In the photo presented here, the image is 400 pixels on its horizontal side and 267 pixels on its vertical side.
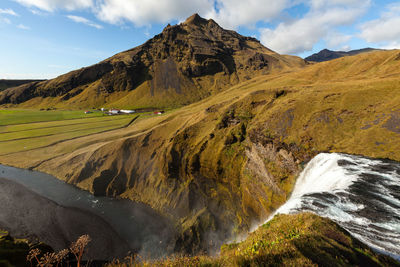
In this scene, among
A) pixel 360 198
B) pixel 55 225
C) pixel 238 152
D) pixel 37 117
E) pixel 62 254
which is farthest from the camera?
pixel 37 117

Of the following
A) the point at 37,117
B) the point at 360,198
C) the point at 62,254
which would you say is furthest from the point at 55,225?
the point at 37,117

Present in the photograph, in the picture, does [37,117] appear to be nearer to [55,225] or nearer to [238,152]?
[55,225]

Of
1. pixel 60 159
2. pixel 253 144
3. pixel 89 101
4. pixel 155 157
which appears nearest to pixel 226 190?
pixel 253 144

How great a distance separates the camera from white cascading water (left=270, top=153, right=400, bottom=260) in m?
9.80

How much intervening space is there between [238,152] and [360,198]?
22016 mm

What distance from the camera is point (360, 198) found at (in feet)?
43.3

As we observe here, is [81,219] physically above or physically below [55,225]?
below

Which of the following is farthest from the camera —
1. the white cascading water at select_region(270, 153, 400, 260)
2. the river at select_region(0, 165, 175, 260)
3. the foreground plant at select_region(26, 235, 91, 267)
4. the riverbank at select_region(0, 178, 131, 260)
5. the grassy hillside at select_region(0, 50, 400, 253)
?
the river at select_region(0, 165, 175, 260)

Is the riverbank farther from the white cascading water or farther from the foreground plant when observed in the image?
the white cascading water

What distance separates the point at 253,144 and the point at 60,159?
57.7 metres

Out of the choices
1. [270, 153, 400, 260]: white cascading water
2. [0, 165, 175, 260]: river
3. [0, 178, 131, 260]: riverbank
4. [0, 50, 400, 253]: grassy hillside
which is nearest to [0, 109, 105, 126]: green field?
[0, 50, 400, 253]: grassy hillside

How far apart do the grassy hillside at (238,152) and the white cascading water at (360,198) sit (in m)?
3.76

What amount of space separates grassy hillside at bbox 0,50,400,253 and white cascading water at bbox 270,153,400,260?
376 cm

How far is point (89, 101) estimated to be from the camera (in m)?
190
